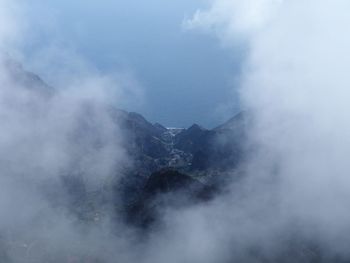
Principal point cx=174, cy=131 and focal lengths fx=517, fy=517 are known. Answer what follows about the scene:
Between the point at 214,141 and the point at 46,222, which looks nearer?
the point at 46,222

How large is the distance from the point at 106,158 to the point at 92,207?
3462 centimetres

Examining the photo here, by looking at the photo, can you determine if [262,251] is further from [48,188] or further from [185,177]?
[48,188]

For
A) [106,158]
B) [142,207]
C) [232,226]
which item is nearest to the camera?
[232,226]

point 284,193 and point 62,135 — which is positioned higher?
point 62,135

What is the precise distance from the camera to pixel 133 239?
134 meters

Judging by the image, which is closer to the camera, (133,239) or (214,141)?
(133,239)

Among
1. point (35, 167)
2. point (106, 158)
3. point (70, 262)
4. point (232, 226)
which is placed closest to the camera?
point (70, 262)

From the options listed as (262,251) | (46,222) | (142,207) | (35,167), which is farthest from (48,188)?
(262,251)

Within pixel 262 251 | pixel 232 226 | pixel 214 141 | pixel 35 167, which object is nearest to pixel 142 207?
pixel 232 226

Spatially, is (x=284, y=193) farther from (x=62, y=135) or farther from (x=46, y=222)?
(x=62, y=135)

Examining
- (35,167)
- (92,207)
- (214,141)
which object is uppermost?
(214,141)

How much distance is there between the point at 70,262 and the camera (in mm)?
122625

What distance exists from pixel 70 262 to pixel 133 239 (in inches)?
722

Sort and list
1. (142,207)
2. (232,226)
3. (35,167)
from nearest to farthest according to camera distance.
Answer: (232,226) → (142,207) → (35,167)
